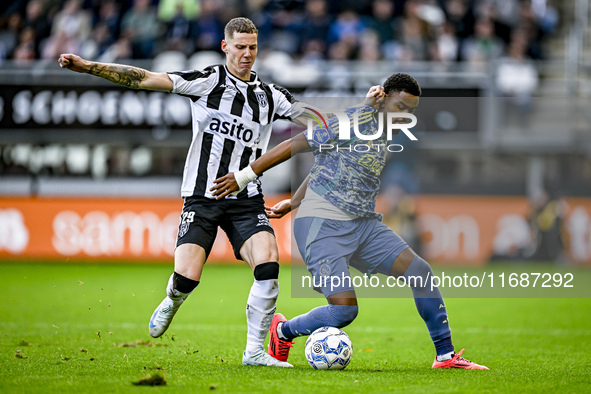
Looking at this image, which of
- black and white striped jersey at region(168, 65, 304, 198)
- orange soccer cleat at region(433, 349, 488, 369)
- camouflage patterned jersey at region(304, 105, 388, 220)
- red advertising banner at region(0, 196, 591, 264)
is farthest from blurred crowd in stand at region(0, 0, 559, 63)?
→ orange soccer cleat at region(433, 349, 488, 369)

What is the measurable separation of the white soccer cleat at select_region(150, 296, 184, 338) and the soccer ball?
43.4 inches

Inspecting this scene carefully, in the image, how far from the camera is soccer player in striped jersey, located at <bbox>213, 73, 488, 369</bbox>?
5.56 meters

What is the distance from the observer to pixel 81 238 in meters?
15.9

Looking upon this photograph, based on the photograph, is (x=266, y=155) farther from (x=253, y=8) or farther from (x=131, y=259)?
(x=253, y=8)

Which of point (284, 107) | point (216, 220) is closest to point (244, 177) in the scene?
point (216, 220)

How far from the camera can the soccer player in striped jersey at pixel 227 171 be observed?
580cm

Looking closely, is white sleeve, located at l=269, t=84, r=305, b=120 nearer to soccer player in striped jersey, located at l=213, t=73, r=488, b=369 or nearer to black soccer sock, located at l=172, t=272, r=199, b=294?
soccer player in striped jersey, located at l=213, t=73, r=488, b=369

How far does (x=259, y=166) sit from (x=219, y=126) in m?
0.63

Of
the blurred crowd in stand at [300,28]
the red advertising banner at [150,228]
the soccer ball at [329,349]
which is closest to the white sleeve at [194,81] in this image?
the soccer ball at [329,349]

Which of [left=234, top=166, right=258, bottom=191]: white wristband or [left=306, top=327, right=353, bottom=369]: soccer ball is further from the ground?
[left=234, top=166, right=258, bottom=191]: white wristband

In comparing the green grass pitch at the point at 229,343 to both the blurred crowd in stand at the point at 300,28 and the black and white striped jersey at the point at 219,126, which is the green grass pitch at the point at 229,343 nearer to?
the black and white striped jersey at the point at 219,126

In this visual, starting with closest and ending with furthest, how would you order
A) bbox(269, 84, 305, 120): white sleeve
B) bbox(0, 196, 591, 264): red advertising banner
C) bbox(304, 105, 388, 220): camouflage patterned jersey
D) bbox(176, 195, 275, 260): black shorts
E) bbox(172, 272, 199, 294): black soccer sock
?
1. bbox(304, 105, 388, 220): camouflage patterned jersey
2. bbox(172, 272, 199, 294): black soccer sock
3. bbox(176, 195, 275, 260): black shorts
4. bbox(269, 84, 305, 120): white sleeve
5. bbox(0, 196, 591, 264): red advertising banner

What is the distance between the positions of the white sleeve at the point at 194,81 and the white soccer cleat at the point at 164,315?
1.59m

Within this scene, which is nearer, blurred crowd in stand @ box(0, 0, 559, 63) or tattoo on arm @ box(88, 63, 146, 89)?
tattoo on arm @ box(88, 63, 146, 89)
